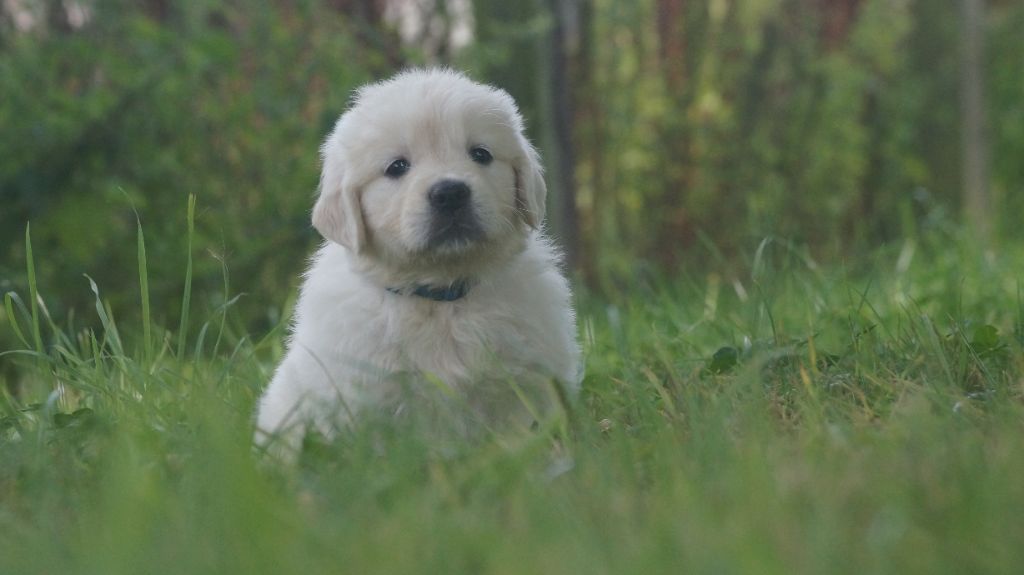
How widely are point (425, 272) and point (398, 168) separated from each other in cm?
32

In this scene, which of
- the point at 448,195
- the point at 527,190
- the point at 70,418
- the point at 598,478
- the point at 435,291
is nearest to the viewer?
the point at 598,478

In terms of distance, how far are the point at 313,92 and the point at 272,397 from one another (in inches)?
145

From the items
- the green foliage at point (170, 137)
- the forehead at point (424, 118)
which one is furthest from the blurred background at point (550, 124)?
the forehead at point (424, 118)

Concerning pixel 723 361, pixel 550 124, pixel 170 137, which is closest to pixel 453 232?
pixel 723 361

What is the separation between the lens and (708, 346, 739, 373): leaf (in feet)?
11.6

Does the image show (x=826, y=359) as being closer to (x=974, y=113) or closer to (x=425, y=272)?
(x=425, y=272)

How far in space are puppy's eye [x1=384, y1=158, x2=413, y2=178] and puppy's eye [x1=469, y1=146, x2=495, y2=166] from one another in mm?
190

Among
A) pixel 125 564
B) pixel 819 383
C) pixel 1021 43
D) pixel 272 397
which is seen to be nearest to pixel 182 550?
pixel 125 564

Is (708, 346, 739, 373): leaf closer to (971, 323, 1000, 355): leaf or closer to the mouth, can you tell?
(971, 323, 1000, 355): leaf

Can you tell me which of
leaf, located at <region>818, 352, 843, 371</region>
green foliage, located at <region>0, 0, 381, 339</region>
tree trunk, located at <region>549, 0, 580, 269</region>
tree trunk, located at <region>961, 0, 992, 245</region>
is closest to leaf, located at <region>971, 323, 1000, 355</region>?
leaf, located at <region>818, 352, 843, 371</region>

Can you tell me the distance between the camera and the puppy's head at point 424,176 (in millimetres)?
3426

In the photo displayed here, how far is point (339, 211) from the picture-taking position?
3557 mm

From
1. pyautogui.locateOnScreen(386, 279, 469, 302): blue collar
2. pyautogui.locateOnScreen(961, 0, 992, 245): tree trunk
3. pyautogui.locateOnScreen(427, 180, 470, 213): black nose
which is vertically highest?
pyautogui.locateOnScreen(427, 180, 470, 213): black nose

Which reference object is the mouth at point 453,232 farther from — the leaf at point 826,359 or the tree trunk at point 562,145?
the tree trunk at point 562,145
